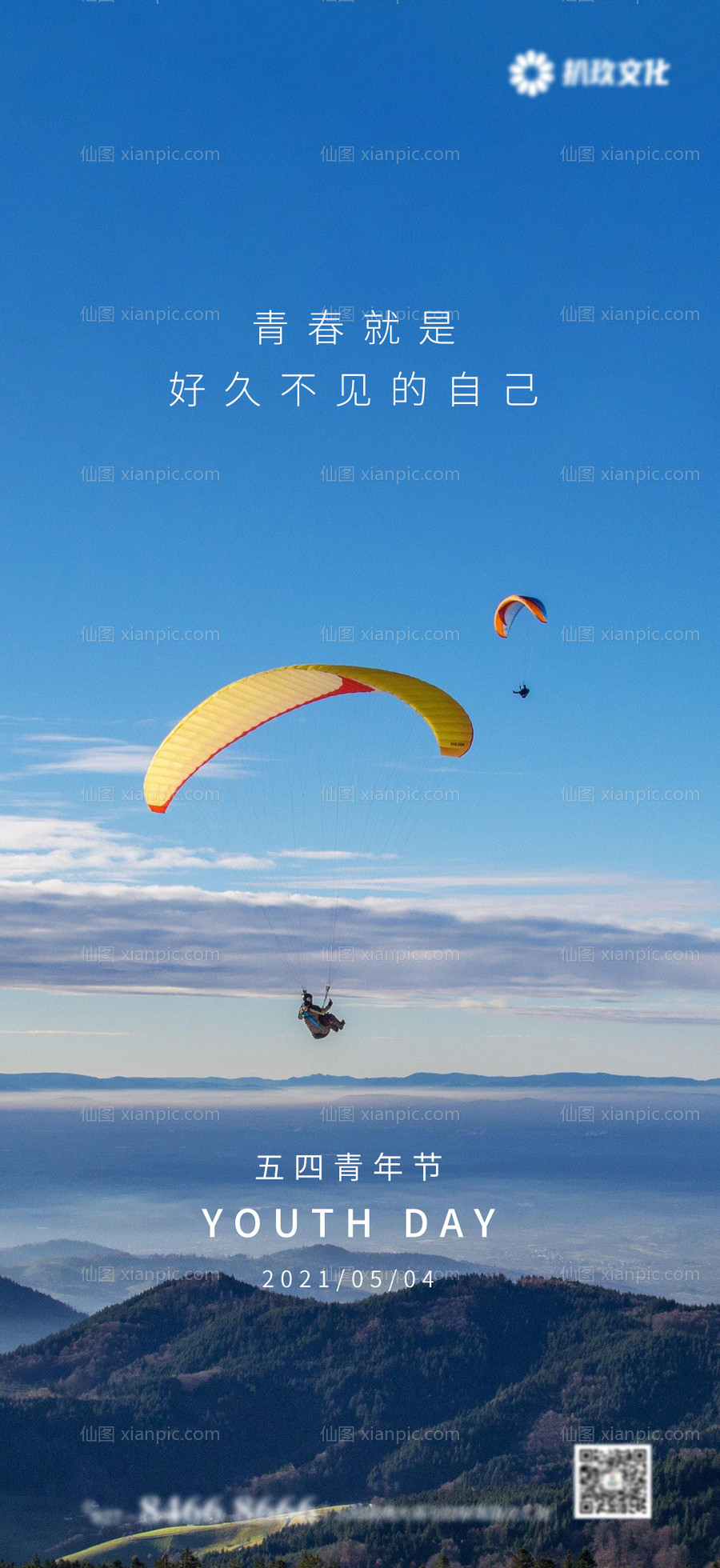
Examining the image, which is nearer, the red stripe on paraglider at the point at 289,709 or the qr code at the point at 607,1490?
the red stripe on paraglider at the point at 289,709

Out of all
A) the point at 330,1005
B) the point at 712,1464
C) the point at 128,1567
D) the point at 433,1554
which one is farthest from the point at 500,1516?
the point at 330,1005

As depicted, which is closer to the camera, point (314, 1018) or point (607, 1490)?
point (314, 1018)

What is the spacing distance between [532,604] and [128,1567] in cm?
20398

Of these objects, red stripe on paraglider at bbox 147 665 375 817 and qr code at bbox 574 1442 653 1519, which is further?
qr code at bbox 574 1442 653 1519

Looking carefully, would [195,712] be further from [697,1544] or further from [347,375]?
[697,1544]

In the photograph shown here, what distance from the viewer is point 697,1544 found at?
165625mm

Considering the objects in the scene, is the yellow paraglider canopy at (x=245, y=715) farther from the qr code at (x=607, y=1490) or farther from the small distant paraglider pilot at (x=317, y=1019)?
the qr code at (x=607, y=1490)

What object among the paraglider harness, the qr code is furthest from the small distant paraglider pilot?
the qr code

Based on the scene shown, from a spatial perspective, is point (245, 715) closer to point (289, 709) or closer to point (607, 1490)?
point (289, 709)

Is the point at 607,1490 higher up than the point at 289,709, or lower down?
lower down

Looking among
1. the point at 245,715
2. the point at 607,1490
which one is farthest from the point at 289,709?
the point at 607,1490

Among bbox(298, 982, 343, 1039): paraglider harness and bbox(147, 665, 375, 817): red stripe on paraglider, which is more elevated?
bbox(147, 665, 375, 817): red stripe on paraglider

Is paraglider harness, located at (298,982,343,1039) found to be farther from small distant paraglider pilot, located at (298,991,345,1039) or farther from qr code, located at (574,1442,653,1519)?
qr code, located at (574,1442,653,1519)

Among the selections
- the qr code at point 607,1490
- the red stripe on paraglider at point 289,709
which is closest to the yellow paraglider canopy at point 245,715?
the red stripe on paraglider at point 289,709
